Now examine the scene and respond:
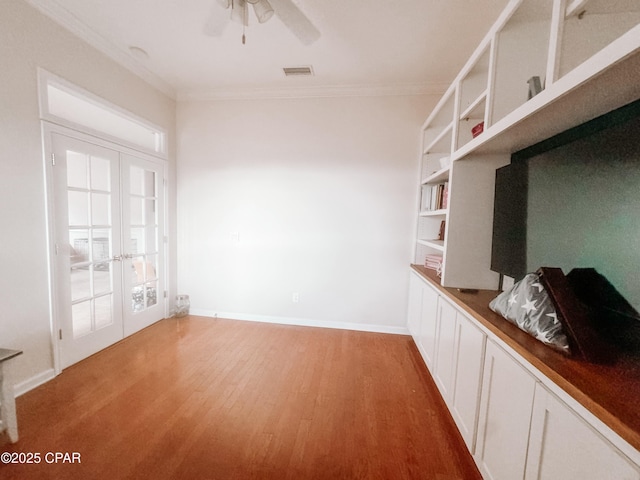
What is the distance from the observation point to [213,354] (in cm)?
232

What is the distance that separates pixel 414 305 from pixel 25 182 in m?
3.46

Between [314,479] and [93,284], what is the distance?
97.4 inches

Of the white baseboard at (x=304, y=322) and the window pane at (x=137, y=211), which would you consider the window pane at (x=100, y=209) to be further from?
the white baseboard at (x=304, y=322)

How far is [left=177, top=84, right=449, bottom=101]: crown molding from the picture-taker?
2.68 meters

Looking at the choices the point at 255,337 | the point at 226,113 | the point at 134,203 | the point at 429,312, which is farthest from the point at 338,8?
the point at 255,337

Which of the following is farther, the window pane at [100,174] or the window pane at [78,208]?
the window pane at [100,174]

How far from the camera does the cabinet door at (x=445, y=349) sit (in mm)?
1585

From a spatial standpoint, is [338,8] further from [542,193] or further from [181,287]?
[181,287]

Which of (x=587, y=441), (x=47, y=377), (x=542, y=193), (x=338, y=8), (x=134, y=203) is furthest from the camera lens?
(x=134, y=203)

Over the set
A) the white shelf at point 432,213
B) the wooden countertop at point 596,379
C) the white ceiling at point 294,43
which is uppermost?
the white ceiling at point 294,43

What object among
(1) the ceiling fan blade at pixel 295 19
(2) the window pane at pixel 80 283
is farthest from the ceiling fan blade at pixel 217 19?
(2) the window pane at pixel 80 283

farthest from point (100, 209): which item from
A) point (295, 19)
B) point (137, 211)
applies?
point (295, 19)

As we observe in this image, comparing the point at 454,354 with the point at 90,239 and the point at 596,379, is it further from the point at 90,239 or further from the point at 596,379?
the point at 90,239

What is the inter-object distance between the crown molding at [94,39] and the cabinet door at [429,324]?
3.64 metres
